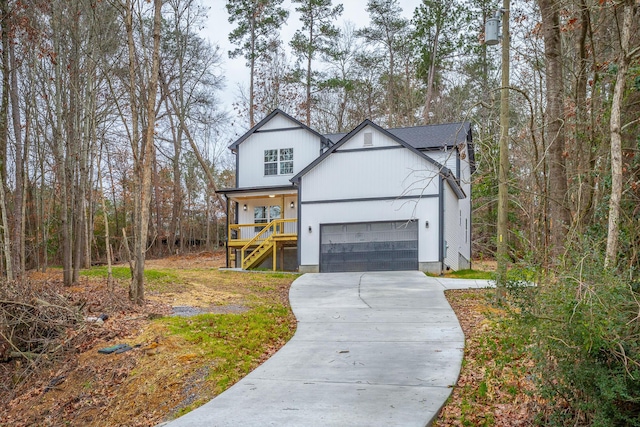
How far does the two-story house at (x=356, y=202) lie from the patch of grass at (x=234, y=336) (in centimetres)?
912

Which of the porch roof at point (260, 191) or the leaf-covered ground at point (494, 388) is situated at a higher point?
the porch roof at point (260, 191)

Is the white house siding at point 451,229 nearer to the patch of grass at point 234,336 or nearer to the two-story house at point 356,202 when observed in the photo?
the two-story house at point 356,202

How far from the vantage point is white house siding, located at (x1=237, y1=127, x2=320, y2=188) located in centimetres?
2339

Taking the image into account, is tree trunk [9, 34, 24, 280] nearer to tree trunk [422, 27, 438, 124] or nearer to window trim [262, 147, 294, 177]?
window trim [262, 147, 294, 177]

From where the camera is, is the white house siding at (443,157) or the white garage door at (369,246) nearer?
the white garage door at (369,246)

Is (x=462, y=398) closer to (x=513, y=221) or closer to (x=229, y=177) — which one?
(x=513, y=221)

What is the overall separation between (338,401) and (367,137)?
15496 millimetres

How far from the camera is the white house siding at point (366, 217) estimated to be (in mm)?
19469

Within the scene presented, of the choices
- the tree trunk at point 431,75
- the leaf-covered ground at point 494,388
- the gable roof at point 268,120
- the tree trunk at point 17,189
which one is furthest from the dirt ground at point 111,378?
the tree trunk at point 431,75

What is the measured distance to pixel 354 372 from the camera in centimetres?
692

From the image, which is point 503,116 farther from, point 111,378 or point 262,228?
point 262,228

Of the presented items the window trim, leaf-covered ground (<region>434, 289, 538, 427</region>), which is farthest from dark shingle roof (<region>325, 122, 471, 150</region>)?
leaf-covered ground (<region>434, 289, 538, 427</region>)

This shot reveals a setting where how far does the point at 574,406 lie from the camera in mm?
4559

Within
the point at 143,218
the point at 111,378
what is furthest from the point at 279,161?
the point at 111,378
